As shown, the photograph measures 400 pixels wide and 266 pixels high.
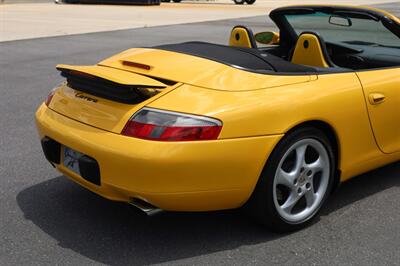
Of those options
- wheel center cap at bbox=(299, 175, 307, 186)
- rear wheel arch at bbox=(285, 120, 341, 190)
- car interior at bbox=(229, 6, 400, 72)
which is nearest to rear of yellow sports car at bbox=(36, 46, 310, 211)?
rear wheel arch at bbox=(285, 120, 341, 190)

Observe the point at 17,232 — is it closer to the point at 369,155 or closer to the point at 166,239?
the point at 166,239

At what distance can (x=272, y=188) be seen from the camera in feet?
9.68

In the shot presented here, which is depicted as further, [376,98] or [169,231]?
[376,98]

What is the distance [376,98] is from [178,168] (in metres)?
1.54

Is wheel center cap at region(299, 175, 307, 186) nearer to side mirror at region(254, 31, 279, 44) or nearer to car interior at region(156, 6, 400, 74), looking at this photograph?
car interior at region(156, 6, 400, 74)

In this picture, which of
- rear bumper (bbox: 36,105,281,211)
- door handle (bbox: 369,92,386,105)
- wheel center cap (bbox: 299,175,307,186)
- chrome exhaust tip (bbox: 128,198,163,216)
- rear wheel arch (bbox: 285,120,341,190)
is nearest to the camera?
rear bumper (bbox: 36,105,281,211)

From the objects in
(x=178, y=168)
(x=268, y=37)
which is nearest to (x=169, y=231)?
(x=178, y=168)

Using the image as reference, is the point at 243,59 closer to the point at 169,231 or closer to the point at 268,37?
the point at 169,231

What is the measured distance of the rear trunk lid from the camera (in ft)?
9.42

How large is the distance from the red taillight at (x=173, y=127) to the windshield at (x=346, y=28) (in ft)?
5.62

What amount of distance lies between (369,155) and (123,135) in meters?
1.70

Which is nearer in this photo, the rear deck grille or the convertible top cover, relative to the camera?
the rear deck grille

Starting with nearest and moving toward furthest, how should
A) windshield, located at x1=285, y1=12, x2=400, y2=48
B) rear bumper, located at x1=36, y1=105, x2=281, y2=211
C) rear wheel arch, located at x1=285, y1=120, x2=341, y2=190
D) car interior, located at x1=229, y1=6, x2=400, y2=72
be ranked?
1. rear bumper, located at x1=36, y1=105, x2=281, y2=211
2. rear wheel arch, located at x1=285, y1=120, x2=341, y2=190
3. car interior, located at x1=229, y1=6, x2=400, y2=72
4. windshield, located at x1=285, y1=12, x2=400, y2=48

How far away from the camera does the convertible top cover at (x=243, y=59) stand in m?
3.28
